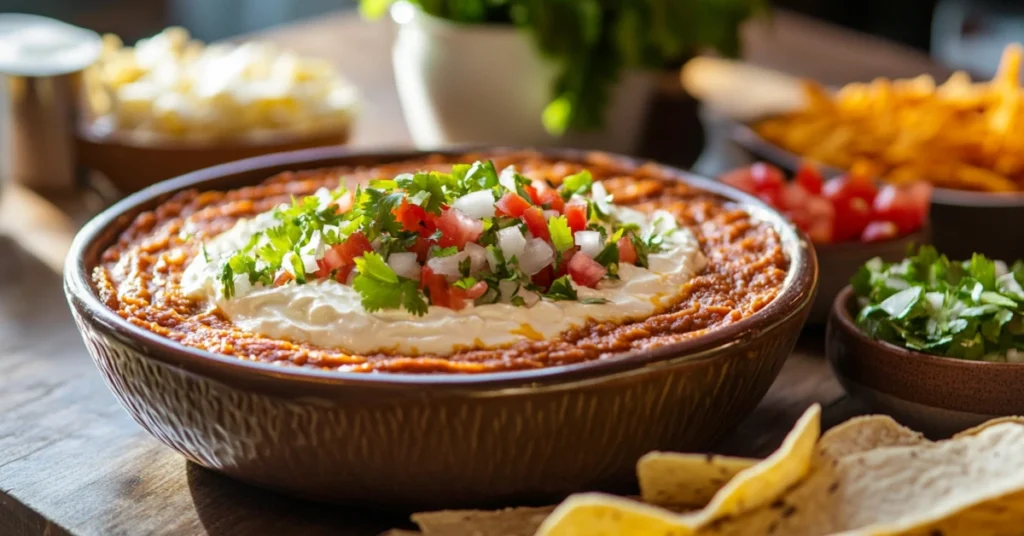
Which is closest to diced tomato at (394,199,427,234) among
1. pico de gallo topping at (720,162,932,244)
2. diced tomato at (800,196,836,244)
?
pico de gallo topping at (720,162,932,244)

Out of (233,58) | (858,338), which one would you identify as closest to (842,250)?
(858,338)

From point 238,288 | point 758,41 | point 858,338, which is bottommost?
point 758,41

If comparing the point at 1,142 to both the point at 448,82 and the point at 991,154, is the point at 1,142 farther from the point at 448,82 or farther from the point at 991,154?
the point at 991,154

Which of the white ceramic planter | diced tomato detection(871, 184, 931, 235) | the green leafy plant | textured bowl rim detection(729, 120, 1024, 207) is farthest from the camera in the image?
the white ceramic planter

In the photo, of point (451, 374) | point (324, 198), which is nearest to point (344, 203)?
point (324, 198)

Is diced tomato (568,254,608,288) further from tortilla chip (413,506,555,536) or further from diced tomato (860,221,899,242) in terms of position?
diced tomato (860,221,899,242)

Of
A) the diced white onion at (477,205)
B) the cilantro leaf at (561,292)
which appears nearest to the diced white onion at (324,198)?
the diced white onion at (477,205)

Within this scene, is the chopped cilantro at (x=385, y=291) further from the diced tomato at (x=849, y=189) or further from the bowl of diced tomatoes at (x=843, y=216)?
the diced tomato at (x=849, y=189)
